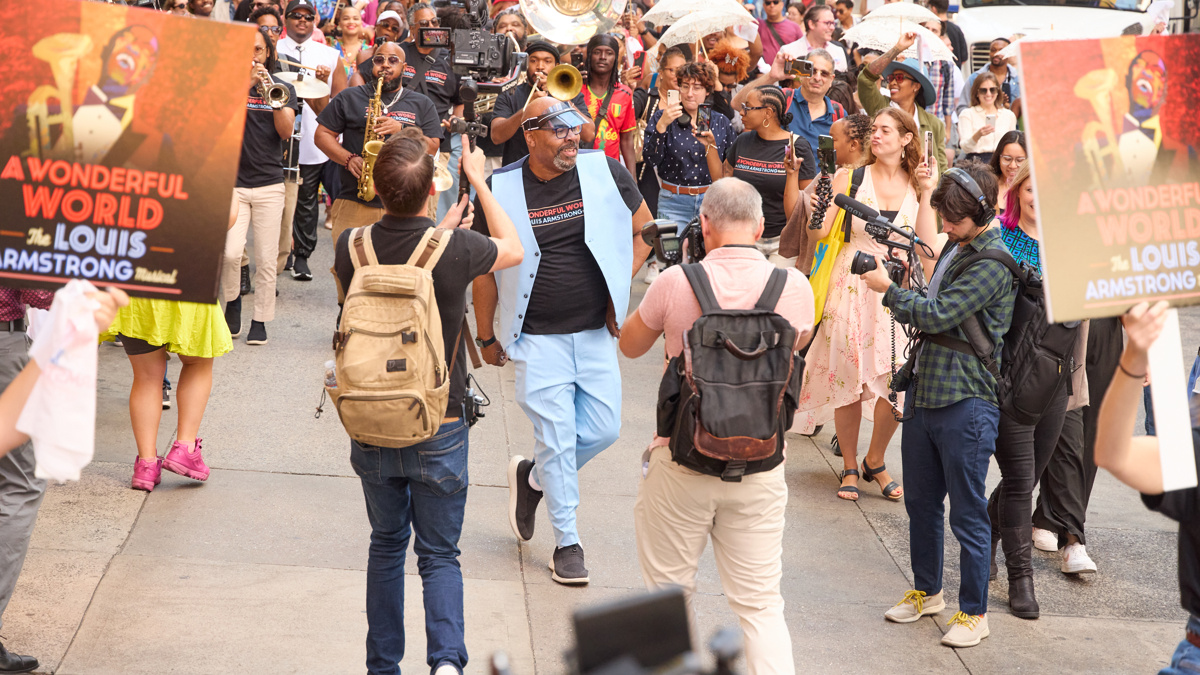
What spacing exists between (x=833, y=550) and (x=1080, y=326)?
167cm

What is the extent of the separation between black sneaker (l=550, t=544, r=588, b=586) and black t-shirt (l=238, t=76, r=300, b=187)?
4198 millimetres

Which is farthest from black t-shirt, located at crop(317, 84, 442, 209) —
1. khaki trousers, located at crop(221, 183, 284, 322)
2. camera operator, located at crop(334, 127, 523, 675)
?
Answer: camera operator, located at crop(334, 127, 523, 675)

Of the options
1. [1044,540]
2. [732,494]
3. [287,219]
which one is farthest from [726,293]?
[287,219]

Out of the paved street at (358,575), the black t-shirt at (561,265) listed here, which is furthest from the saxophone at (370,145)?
the black t-shirt at (561,265)

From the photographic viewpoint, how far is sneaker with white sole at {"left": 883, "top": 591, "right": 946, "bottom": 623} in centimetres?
531

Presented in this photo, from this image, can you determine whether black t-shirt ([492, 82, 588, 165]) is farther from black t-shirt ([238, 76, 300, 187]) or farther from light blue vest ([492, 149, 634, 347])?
light blue vest ([492, 149, 634, 347])

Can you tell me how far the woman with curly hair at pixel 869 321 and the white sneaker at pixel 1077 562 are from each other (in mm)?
1053

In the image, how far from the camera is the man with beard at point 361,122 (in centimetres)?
826

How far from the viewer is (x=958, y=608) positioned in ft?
18.2

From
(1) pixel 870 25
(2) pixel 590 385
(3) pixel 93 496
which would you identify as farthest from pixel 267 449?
(1) pixel 870 25

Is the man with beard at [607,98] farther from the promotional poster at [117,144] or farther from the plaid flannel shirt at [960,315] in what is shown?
the promotional poster at [117,144]

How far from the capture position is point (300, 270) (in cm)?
1052

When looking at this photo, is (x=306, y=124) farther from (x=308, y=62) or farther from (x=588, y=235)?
(x=588, y=235)

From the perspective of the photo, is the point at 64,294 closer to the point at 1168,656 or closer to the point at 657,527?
the point at 657,527
